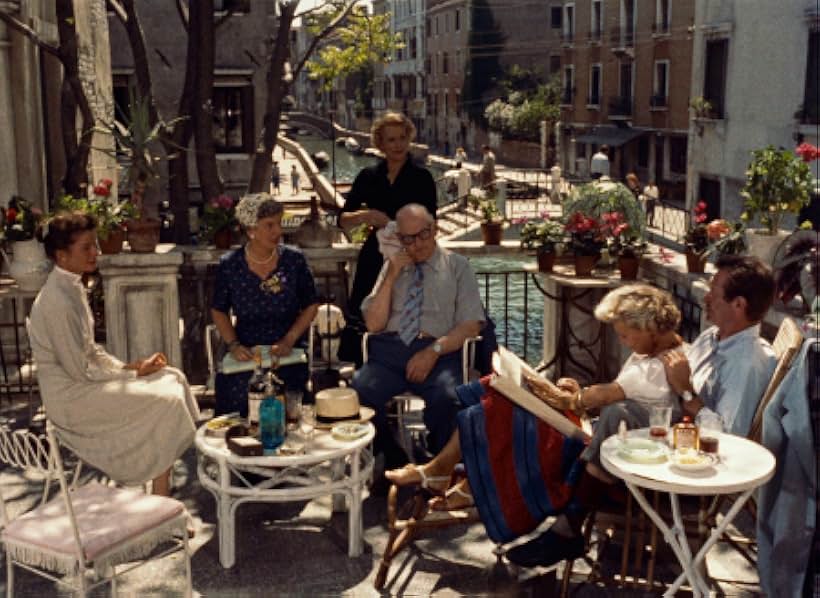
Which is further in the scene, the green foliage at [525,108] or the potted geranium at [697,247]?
the green foliage at [525,108]

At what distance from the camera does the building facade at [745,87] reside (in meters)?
21.3

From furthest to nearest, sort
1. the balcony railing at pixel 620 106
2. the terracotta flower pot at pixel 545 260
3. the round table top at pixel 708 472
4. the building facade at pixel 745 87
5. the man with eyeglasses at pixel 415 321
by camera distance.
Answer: the balcony railing at pixel 620 106
the building facade at pixel 745 87
the terracotta flower pot at pixel 545 260
the man with eyeglasses at pixel 415 321
the round table top at pixel 708 472

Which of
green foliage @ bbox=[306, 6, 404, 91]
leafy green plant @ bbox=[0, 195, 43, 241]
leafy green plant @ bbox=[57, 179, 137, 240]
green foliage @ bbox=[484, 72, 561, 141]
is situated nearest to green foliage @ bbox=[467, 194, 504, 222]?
leafy green plant @ bbox=[57, 179, 137, 240]

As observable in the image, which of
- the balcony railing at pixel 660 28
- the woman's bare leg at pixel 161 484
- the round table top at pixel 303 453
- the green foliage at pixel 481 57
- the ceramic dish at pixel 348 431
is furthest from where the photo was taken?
the green foliage at pixel 481 57

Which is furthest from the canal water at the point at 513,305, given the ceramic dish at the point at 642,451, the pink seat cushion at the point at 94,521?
the pink seat cushion at the point at 94,521

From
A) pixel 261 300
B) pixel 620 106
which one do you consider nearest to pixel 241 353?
pixel 261 300

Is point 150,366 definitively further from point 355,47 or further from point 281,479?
point 355,47

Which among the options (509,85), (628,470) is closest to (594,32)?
(509,85)

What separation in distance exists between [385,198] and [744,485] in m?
3.28

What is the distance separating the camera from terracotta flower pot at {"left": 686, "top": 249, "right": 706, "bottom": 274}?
6.08m

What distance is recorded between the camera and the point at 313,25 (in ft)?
38.8

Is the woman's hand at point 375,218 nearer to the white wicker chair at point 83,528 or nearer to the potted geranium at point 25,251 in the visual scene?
the potted geranium at point 25,251

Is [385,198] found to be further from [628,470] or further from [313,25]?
[313,25]

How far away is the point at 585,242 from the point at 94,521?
13.2ft
